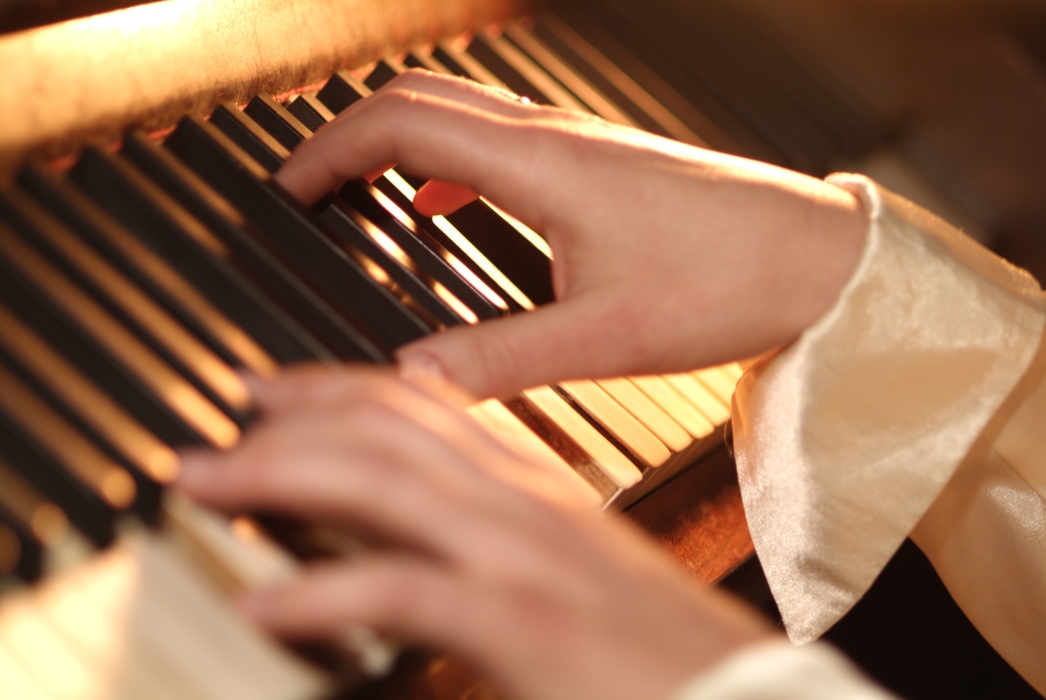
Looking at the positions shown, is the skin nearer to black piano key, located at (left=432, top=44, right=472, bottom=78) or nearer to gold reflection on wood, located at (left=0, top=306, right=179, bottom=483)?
gold reflection on wood, located at (left=0, top=306, right=179, bottom=483)

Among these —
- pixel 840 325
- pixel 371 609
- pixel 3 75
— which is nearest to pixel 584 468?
pixel 840 325

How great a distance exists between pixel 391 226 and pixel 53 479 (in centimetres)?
43

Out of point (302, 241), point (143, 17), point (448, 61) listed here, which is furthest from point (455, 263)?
point (448, 61)

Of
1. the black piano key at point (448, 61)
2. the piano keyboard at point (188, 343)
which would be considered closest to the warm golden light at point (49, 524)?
the piano keyboard at point (188, 343)

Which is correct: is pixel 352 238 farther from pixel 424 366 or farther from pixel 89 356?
pixel 89 356

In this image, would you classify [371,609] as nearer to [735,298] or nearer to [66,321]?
[66,321]

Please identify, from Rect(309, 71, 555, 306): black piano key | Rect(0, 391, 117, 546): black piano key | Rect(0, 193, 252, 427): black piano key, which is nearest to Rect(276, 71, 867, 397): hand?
Rect(309, 71, 555, 306): black piano key

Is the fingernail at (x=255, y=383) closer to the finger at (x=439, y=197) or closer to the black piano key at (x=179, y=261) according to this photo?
the black piano key at (x=179, y=261)

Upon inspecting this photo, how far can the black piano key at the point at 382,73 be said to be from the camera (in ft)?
3.66

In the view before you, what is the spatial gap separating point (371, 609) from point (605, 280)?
411mm

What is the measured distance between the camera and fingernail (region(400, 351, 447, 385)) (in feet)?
2.34

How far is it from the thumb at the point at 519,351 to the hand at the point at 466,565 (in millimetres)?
165

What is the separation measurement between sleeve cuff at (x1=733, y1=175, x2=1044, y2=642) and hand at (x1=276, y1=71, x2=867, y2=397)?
2.6 inches

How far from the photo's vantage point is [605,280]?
0.81 m
